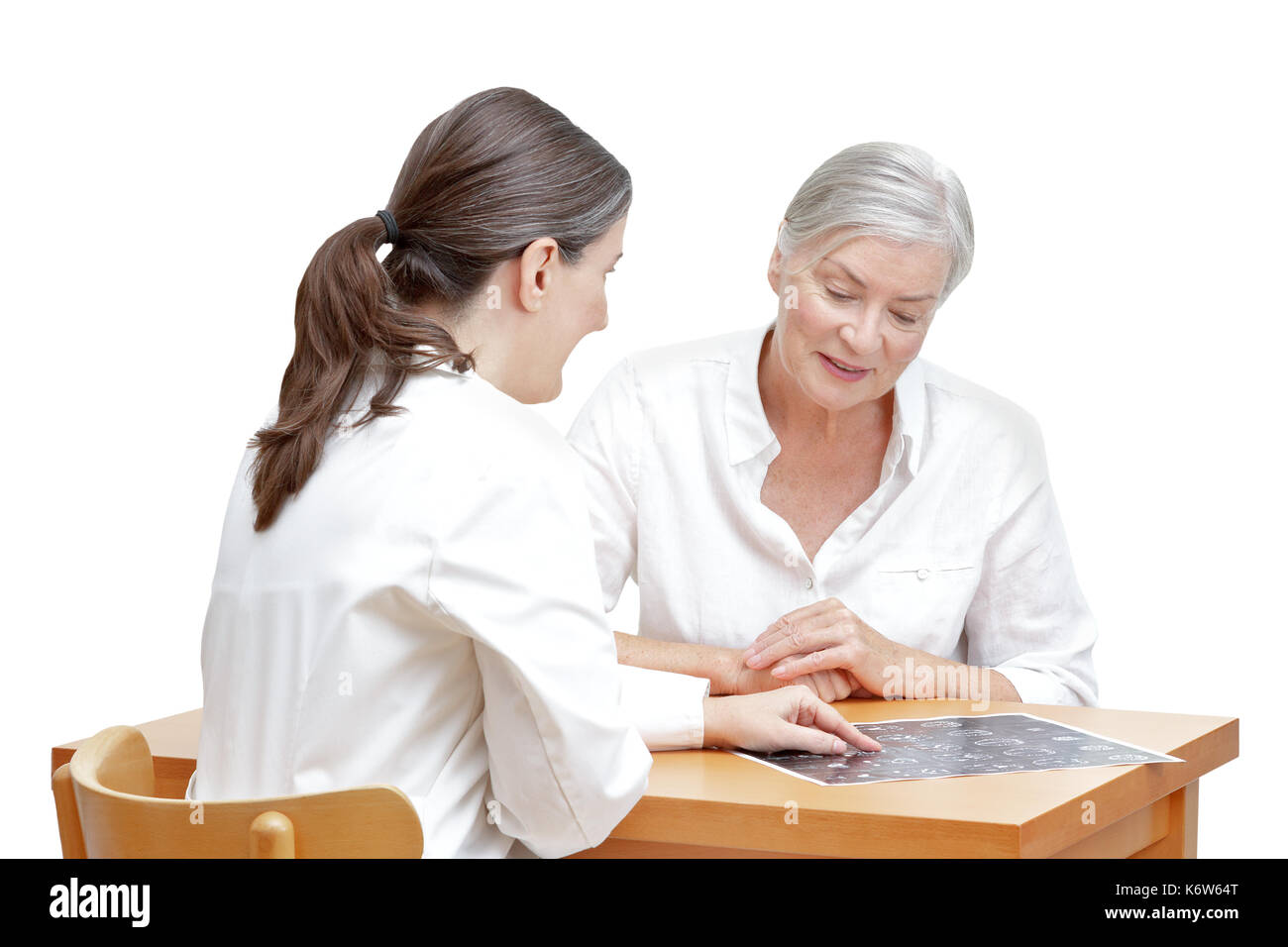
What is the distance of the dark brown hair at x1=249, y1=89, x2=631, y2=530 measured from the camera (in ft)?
6.88

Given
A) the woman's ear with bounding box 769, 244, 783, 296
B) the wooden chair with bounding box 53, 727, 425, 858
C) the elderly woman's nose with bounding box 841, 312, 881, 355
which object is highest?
the woman's ear with bounding box 769, 244, 783, 296

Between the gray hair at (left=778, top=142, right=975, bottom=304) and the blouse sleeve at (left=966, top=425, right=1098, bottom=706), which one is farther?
the blouse sleeve at (left=966, top=425, right=1098, bottom=706)

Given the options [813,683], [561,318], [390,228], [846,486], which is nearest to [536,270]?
[561,318]

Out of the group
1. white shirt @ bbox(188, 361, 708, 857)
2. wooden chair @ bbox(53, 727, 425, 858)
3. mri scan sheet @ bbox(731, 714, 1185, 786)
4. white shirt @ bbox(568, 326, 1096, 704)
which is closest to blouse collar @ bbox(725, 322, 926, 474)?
white shirt @ bbox(568, 326, 1096, 704)

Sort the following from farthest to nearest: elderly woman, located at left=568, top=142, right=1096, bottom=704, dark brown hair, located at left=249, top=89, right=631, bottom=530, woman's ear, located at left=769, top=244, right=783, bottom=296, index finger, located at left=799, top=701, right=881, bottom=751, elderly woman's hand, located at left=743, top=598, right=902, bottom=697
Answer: woman's ear, located at left=769, top=244, right=783, bottom=296
elderly woman, located at left=568, top=142, right=1096, bottom=704
elderly woman's hand, located at left=743, top=598, right=902, bottom=697
index finger, located at left=799, top=701, right=881, bottom=751
dark brown hair, located at left=249, top=89, right=631, bottom=530

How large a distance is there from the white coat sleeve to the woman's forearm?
2.28ft

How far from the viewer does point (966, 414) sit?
310cm

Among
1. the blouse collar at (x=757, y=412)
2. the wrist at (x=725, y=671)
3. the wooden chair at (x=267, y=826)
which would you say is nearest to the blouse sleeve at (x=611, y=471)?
the blouse collar at (x=757, y=412)

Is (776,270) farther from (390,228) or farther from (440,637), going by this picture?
(440,637)

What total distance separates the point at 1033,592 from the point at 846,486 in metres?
0.41

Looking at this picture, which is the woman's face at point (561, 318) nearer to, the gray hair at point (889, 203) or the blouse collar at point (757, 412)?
the gray hair at point (889, 203)

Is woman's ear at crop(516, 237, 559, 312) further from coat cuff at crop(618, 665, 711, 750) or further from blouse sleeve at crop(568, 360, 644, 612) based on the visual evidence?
blouse sleeve at crop(568, 360, 644, 612)
